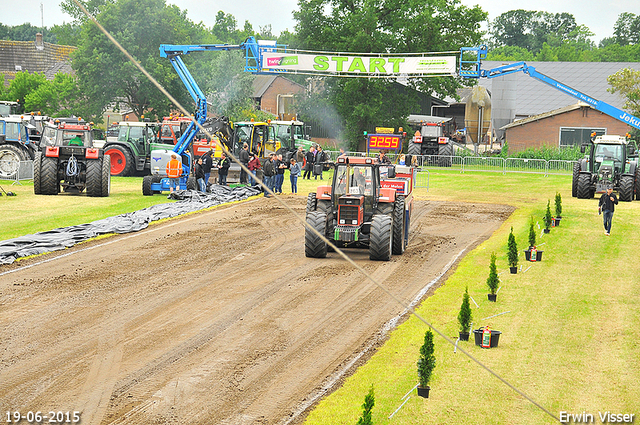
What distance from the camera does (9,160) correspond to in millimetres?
29922

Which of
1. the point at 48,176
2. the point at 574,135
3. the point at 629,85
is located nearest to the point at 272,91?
the point at 574,135


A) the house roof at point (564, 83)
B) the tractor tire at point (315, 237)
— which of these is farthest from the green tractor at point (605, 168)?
the house roof at point (564, 83)

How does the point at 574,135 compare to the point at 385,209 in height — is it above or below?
above

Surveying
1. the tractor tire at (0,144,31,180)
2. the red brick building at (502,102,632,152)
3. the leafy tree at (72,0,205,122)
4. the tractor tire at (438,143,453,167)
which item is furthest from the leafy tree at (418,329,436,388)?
the red brick building at (502,102,632,152)

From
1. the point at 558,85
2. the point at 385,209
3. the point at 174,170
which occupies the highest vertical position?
the point at 558,85

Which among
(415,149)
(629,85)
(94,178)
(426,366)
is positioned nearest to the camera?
(426,366)

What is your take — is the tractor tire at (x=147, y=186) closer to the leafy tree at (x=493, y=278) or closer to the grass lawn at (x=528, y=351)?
the grass lawn at (x=528, y=351)

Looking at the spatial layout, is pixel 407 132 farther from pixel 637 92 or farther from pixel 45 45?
pixel 45 45

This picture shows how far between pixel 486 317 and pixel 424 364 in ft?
11.9

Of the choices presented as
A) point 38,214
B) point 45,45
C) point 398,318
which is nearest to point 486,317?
point 398,318

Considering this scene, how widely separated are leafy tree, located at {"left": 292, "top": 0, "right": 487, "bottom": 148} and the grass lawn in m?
32.8

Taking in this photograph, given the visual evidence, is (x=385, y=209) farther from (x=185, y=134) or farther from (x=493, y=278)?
(x=185, y=134)

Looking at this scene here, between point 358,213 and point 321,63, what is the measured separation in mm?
25651

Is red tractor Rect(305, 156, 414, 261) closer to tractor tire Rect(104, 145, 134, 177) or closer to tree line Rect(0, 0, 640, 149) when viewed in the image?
tractor tire Rect(104, 145, 134, 177)
